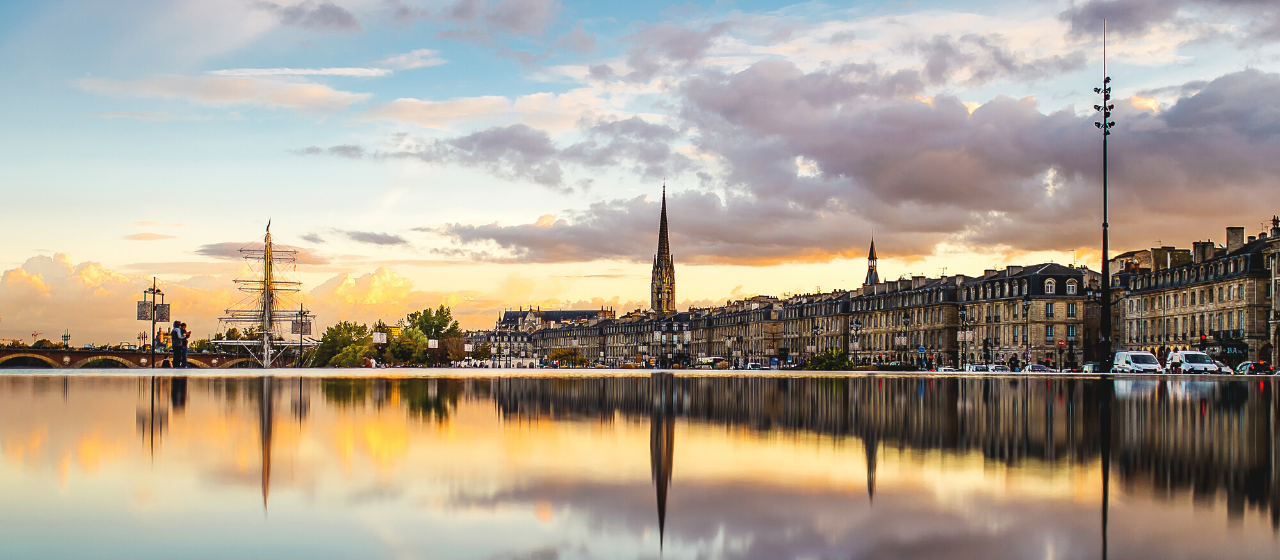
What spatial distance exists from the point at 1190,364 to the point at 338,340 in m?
112

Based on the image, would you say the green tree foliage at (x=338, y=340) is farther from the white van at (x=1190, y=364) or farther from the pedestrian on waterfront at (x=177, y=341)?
the white van at (x=1190, y=364)

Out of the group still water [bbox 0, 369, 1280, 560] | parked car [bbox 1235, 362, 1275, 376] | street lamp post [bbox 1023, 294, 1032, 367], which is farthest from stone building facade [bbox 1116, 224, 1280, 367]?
still water [bbox 0, 369, 1280, 560]

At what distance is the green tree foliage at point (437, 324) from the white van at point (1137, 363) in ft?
355

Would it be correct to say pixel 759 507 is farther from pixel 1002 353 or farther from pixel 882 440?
pixel 1002 353

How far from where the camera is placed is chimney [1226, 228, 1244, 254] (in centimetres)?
9325

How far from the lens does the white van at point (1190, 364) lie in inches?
2547

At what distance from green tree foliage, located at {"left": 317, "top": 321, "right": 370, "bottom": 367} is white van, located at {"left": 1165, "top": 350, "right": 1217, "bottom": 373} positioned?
105 meters

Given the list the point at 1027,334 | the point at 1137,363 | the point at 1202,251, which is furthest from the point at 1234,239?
the point at 1137,363

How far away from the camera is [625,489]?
878 cm

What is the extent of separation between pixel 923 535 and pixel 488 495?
350 centimetres

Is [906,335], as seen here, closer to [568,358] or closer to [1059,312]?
[1059,312]

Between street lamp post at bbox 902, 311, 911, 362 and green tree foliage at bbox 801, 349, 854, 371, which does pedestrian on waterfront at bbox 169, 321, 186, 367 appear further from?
street lamp post at bbox 902, 311, 911, 362

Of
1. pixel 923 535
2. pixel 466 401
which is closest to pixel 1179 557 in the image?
pixel 923 535

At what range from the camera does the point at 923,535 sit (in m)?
6.80
